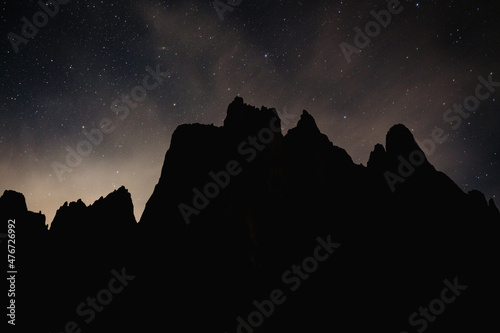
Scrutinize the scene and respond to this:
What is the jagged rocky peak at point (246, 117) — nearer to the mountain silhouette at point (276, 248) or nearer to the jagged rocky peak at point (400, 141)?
the mountain silhouette at point (276, 248)

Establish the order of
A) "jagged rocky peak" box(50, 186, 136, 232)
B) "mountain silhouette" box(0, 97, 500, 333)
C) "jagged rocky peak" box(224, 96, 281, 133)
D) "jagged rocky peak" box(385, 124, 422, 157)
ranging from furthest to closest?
1. "jagged rocky peak" box(50, 186, 136, 232)
2. "jagged rocky peak" box(385, 124, 422, 157)
3. "jagged rocky peak" box(224, 96, 281, 133)
4. "mountain silhouette" box(0, 97, 500, 333)

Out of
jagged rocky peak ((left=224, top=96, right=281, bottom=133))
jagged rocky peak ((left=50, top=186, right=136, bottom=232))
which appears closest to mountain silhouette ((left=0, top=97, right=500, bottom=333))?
jagged rocky peak ((left=224, top=96, right=281, bottom=133))

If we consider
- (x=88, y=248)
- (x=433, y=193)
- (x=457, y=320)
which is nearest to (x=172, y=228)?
(x=88, y=248)

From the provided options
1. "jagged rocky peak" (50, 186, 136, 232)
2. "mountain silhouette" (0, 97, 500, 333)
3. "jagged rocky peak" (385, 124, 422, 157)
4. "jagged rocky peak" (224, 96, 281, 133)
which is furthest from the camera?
"jagged rocky peak" (50, 186, 136, 232)

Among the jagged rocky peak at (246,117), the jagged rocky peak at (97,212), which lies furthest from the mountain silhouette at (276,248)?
the jagged rocky peak at (97,212)

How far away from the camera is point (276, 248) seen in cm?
2864

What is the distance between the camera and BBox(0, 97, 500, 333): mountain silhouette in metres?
26.1

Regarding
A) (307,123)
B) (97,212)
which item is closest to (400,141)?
(307,123)

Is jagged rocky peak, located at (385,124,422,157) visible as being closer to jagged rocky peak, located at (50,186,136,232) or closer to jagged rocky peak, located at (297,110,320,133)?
jagged rocky peak, located at (297,110,320,133)

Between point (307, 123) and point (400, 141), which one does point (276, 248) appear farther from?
point (400, 141)

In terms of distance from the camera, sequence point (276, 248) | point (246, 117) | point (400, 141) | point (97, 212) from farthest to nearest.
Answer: point (97, 212) → point (400, 141) → point (246, 117) → point (276, 248)

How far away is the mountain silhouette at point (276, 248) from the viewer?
85.8ft

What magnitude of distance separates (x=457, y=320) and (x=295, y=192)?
2244 centimetres

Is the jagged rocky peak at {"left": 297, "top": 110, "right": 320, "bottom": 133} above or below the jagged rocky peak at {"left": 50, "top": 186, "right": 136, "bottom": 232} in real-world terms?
below
